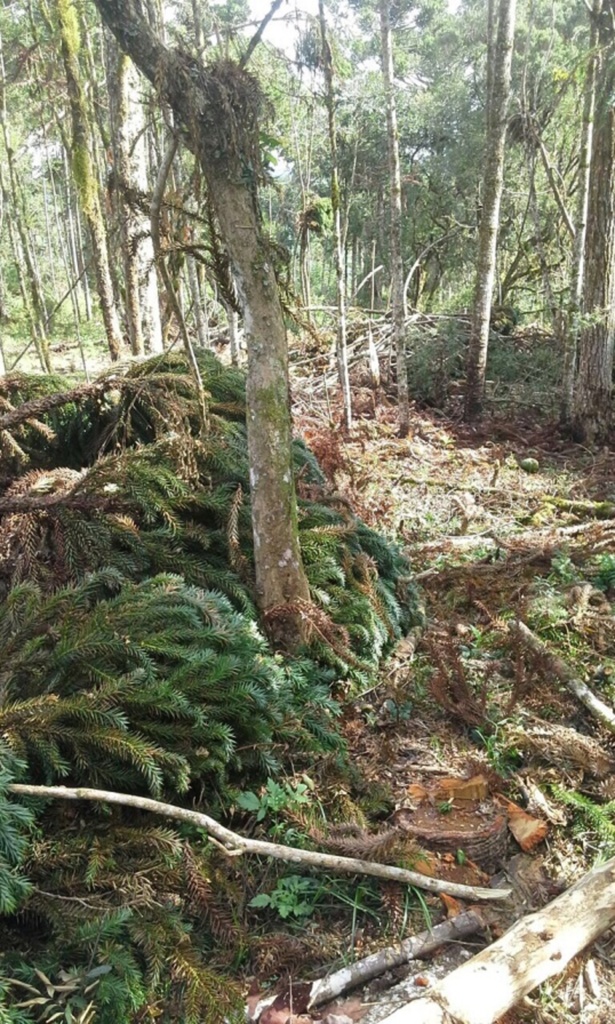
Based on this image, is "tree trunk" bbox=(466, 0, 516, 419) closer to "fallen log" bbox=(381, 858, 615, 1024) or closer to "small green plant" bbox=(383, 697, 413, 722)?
"small green plant" bbox=(383, 697, 413, 722)

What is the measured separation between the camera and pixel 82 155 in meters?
7.61

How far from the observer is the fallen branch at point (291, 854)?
2.14m

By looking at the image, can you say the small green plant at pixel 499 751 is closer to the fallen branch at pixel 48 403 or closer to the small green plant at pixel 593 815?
the small green plant at pixel 593 815

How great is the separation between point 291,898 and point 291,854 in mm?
175

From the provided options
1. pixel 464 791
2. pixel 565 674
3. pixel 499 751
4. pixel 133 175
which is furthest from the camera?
pixel 133 175

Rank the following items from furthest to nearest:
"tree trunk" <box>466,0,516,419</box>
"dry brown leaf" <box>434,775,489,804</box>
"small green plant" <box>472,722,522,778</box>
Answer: "tree trunk" <box>466,0,516,419</box>
"small green plant" <box>472,722,522,778</box>
"dry brown leaf" <box>434,775,489,804</box>

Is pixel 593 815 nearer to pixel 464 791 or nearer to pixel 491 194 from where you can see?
pixel 464 791

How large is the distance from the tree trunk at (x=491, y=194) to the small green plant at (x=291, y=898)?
27.1 feet

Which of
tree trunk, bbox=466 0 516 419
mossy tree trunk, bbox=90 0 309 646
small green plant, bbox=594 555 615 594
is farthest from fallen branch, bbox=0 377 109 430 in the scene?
tree trunk, bbox=466 0 516 419

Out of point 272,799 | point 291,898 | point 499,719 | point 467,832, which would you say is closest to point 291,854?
point 291,898

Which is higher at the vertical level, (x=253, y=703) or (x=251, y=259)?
(x=251, y=259)

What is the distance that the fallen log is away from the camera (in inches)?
67.5

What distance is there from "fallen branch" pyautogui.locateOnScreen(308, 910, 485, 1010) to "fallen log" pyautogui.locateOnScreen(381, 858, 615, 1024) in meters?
0.24

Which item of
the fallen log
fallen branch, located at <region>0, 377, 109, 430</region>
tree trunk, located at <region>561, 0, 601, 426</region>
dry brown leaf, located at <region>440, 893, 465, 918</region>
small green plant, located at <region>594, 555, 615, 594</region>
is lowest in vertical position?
dry brown leaf, located at <region>440, 893, 465, 918</region>
